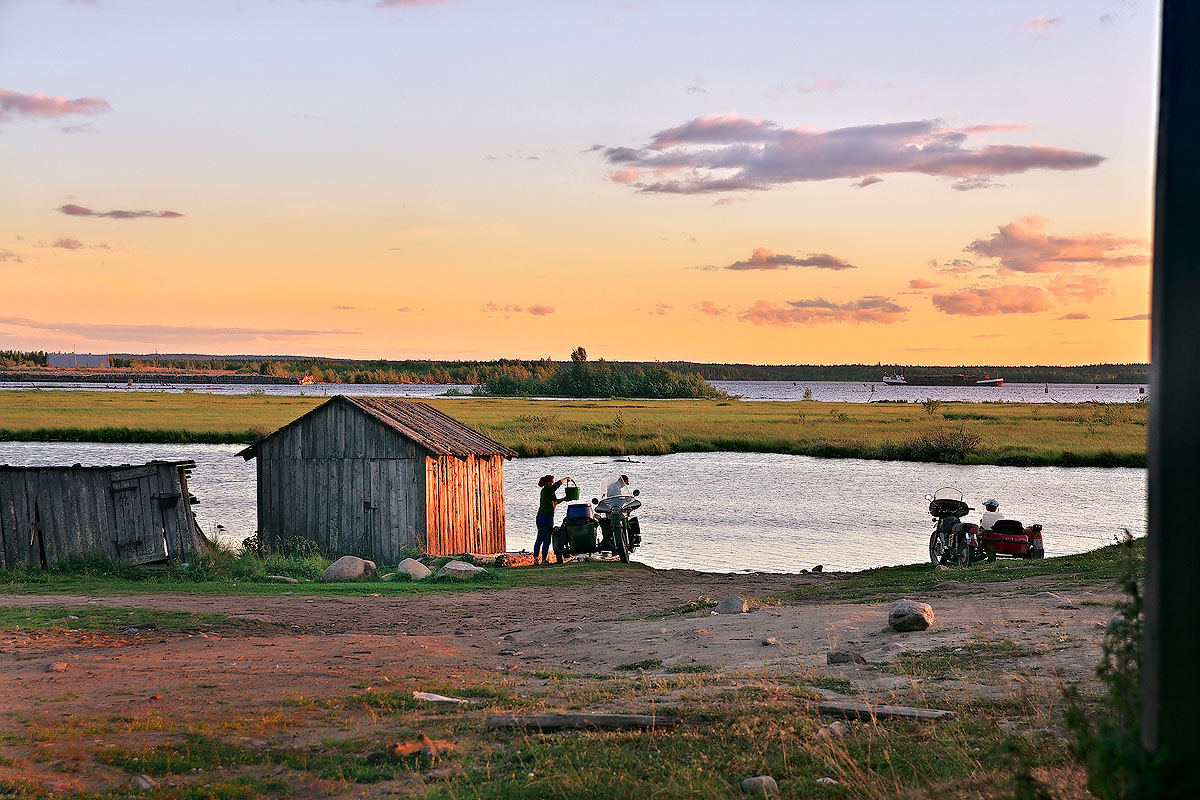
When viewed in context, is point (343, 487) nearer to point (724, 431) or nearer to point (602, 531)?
point (602, 531)

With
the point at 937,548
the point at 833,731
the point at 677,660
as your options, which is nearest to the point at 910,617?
the point at 677,660

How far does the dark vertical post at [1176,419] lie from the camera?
11.3 ft

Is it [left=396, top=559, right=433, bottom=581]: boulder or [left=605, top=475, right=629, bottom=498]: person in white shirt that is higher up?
[left=605, top=475, right=629, bottom=498]: person in white shirt

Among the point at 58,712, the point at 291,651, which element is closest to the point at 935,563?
the point at 291,651

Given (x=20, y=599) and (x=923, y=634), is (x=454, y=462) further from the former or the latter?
(x=923, y=634)

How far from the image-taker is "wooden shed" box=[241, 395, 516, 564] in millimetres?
22109

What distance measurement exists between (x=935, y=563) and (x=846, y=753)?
13603 mm

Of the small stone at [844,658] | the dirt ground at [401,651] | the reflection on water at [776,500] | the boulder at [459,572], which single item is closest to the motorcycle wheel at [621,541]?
the reflection on water at [776,500]

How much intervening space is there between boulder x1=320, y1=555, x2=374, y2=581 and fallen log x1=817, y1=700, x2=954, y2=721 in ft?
43.3

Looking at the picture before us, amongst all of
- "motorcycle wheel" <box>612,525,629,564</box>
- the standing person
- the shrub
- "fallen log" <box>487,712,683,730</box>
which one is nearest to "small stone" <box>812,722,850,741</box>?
"fallen log" <box>487,712,683,730</box>

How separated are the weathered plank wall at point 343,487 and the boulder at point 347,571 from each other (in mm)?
1909

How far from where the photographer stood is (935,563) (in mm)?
19531

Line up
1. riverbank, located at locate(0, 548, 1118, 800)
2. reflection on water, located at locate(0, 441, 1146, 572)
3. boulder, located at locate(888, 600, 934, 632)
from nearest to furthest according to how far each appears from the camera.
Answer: riverbank, located at locate(0, 548, 1118, 800) → boulder, located at locate(888, 600, 934, 632) → reflection on water, located at locate(0, 441, 1146, 572)

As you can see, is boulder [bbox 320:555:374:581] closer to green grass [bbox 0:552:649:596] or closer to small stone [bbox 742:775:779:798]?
green grass [bbox 0:552:649:596]
